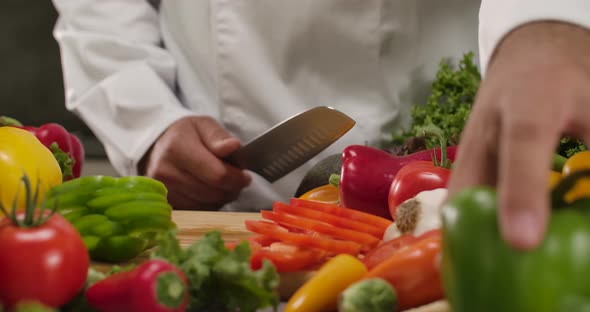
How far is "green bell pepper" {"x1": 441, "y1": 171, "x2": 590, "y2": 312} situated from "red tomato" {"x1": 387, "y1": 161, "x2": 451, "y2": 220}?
494 millimetres

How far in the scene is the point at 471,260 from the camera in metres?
0.45

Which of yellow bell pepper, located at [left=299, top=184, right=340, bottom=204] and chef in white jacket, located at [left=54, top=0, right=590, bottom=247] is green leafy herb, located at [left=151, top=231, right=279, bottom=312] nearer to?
yellow bell pepper, located at [left=299, top=184, right=340, bottom=204]

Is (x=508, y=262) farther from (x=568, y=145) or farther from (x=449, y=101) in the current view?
(x=449, y=101)

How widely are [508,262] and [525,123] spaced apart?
0.26ft

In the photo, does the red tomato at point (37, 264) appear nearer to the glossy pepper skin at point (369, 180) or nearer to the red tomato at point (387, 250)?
the red tomato at point (387, 250)

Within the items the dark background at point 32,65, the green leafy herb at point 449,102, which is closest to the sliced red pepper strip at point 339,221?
the green leafy herb at point 449,102

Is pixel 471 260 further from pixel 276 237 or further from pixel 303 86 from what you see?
pixel 303 86

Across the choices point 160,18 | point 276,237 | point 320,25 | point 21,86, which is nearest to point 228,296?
point 276,237

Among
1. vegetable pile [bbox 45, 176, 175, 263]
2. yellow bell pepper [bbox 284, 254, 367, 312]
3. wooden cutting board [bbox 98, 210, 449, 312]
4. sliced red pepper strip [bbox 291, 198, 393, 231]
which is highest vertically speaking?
yellow bell pepper [bbox 284, 254, 367, 312]

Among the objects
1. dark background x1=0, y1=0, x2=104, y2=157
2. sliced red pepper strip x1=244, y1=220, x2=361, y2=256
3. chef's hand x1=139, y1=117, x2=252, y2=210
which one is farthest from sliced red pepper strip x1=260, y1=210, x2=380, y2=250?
dark background x1=0, y1=0, x2=104, y2=157

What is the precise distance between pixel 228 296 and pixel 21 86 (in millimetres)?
2157

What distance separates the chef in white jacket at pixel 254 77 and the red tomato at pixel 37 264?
31.3 inches

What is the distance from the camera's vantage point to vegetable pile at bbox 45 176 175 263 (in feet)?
3.00

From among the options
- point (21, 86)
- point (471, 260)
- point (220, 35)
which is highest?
point (471, 260)
